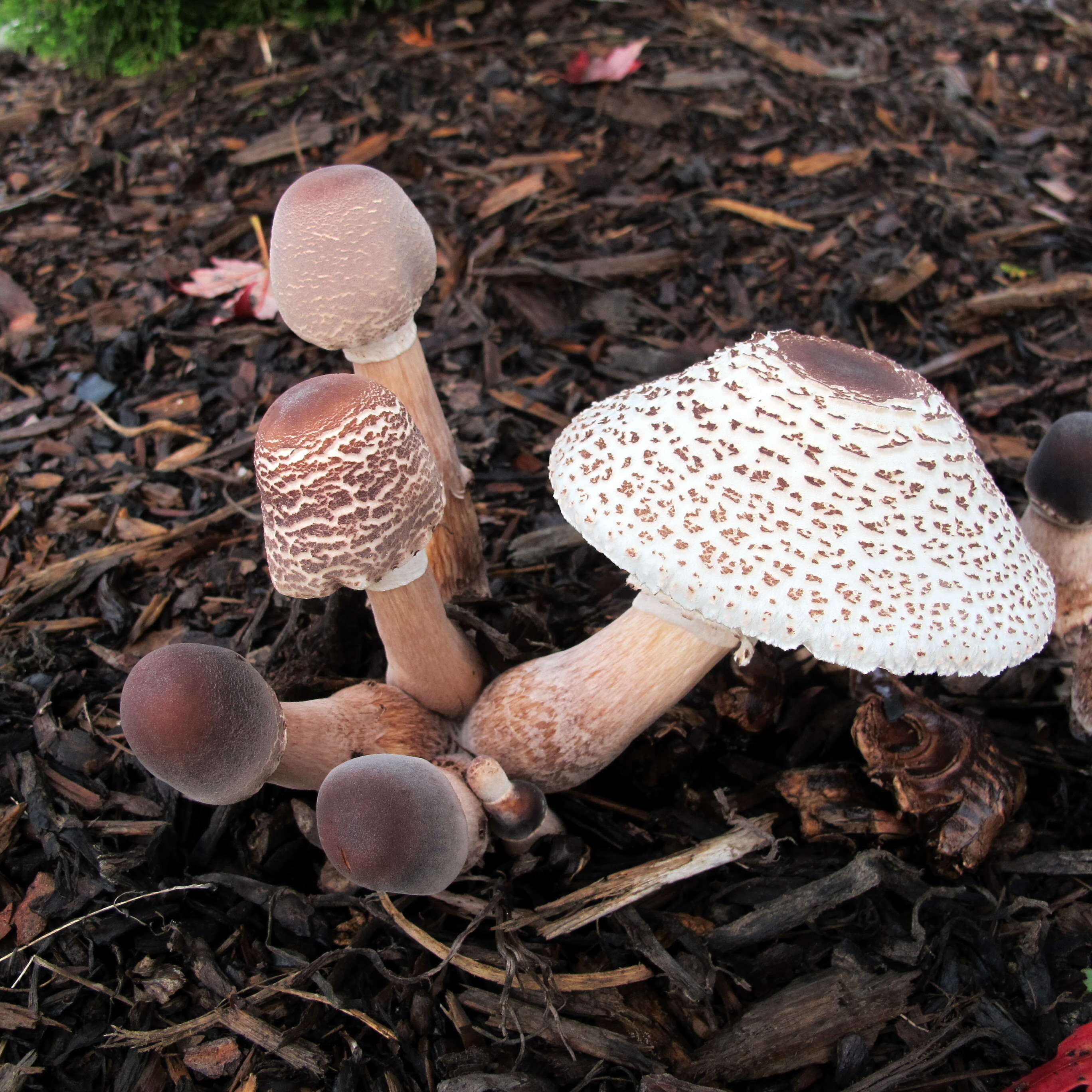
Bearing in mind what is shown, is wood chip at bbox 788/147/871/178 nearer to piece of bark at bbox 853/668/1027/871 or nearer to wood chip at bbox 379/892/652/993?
piece of bark at bbox 853/668/1027/871

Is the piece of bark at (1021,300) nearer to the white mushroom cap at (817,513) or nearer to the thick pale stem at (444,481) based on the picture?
the white mushroom cap at (817,513)

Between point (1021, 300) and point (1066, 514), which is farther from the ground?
point (1066, 514)

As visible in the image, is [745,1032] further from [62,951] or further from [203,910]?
[62,951]

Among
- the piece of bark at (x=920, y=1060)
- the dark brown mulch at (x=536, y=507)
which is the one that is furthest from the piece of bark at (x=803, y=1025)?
the piece of bark at (x=920, y=1060)

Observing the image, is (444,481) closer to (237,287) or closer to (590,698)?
(590,698)

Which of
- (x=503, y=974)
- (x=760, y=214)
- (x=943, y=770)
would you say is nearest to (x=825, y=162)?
(x=760, y=214)
